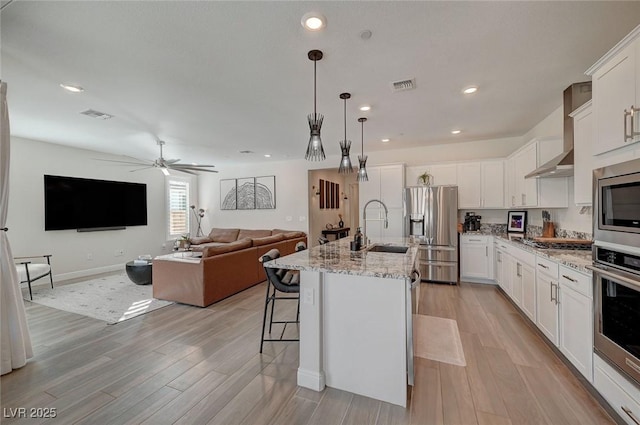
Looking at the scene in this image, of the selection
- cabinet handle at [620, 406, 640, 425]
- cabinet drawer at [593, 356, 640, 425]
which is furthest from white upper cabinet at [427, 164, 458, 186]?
cabinet handle at [620, 406, 640, 425]

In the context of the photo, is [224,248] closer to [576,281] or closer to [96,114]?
[96,114]

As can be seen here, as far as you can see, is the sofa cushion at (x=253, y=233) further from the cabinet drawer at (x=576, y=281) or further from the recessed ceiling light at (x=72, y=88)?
the cabinet drawer at (x=576, y=281)

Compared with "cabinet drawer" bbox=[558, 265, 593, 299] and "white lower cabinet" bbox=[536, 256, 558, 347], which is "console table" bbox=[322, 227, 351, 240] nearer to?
"white lower cabinet" bbox=[536, 256, 558, 347]

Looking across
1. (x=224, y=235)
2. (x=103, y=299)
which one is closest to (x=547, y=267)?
(x=103, y=299)

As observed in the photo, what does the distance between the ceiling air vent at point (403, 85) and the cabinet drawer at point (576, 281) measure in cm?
221

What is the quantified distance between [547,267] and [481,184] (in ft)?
8.62

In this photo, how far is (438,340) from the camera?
109 inches

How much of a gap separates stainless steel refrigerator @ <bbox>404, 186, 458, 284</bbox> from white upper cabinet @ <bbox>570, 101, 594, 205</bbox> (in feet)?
6.96

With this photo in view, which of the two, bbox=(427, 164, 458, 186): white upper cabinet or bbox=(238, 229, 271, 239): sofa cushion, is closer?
bbox=(427, 164, 458, 186): white upper cabinet

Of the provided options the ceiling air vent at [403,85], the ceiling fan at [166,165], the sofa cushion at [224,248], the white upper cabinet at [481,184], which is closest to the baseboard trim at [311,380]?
the sofa cushion at [224,248]

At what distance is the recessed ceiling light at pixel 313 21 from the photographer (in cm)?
179

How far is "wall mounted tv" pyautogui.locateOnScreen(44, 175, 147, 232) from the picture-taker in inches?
199

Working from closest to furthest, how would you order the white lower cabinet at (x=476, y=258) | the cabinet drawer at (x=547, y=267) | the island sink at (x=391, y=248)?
the cabinet drawer at (x=547, y=267) → the island sink at (x=391, y=248) → the white lower cabinet at (x=476, y=258)

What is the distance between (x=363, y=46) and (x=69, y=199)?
6.37m
